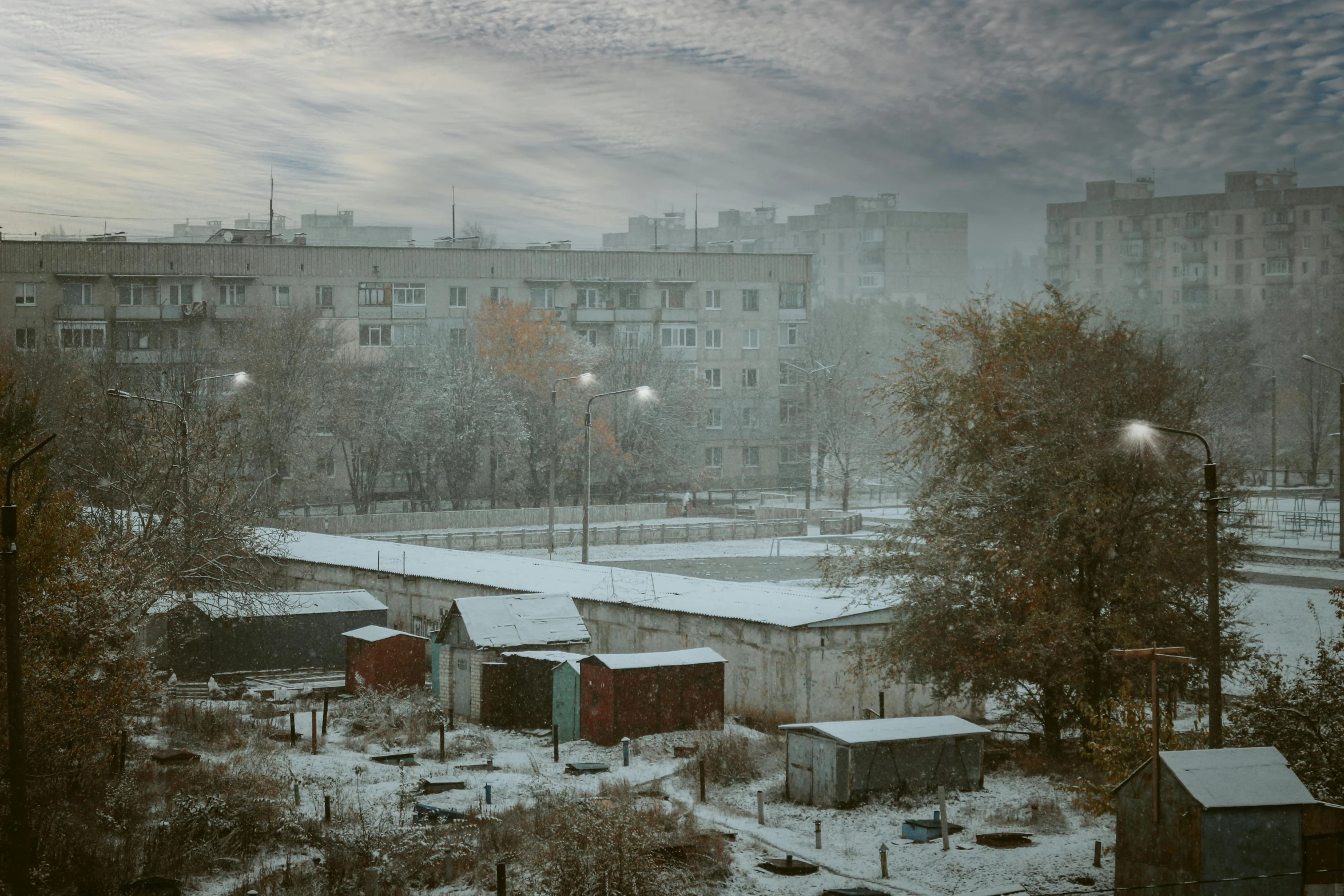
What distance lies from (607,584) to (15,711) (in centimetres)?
1903

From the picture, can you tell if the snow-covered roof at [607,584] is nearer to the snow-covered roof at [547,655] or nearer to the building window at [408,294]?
the snow-covered roof at [547,655]

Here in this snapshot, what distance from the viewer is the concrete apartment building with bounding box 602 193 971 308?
17575 centimetres

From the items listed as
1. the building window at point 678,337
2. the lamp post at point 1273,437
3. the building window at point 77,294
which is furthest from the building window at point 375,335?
the lamp post at point 1273,437

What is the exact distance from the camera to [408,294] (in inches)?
3004

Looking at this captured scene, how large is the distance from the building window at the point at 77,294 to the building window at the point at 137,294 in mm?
1551

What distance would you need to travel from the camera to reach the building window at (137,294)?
7300 centimetres

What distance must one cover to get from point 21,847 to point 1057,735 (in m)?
17.3

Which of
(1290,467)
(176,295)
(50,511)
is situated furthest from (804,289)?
(50,511)

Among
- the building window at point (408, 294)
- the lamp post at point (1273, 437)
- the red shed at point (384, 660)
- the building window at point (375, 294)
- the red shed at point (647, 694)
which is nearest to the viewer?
the red shed at point (647, 694)

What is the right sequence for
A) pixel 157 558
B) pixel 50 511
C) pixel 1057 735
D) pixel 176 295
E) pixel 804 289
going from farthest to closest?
pixel 804 289, pixel 176 295, pixel 157 558, pixel 1057 735, pixel 50 511

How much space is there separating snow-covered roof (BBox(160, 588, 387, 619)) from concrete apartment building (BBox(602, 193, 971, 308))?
142080mm

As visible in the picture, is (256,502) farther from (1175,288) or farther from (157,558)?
(1175,288)

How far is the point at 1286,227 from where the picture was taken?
116 m

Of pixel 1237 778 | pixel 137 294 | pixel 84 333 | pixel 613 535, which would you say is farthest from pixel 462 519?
pixel 1237 778
